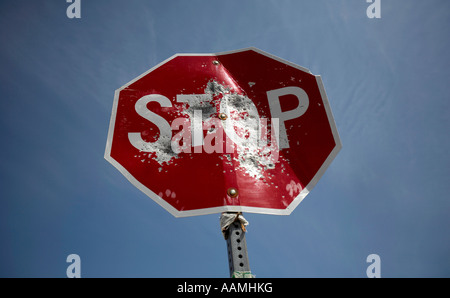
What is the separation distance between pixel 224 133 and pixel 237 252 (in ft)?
2.95

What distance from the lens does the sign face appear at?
2148 millimetres

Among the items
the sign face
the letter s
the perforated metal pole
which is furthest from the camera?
the letter s

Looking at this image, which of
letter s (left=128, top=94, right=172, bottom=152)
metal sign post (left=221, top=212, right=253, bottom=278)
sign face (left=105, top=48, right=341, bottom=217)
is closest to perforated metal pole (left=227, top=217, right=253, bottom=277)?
metal sign post (left=221, top=212, right=253, bottom=278)

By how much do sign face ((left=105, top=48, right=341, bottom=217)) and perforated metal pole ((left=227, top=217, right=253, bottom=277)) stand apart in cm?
17

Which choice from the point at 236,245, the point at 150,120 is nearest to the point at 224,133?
the point at 150,120

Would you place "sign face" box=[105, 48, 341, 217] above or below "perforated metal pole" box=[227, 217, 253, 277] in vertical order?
above

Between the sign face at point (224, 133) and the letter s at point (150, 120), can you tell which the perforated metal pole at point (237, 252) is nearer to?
the sign face at point (224, 133)

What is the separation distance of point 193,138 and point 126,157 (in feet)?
1.67

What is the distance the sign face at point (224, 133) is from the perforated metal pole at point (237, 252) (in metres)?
0.17

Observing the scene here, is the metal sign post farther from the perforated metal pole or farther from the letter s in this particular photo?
the letter s

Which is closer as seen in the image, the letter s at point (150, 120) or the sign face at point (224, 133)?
the sign face at point (224, 133)

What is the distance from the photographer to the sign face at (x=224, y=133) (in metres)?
2.15

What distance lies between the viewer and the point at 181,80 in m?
2.72

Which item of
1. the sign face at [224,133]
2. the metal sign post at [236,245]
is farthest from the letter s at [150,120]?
the metal sign post at [236,245]
